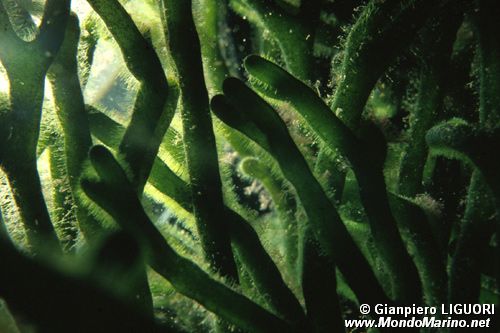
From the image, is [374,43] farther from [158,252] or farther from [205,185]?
[158,252]

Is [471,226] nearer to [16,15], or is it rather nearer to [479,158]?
[479,158]

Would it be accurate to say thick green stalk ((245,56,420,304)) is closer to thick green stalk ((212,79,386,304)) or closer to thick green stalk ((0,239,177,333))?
thick green stalk ((212,79,386,304))

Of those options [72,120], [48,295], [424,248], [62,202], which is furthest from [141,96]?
[424,248]

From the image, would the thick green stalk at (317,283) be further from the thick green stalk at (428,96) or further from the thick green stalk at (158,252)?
the thick green stalk at (428,96)

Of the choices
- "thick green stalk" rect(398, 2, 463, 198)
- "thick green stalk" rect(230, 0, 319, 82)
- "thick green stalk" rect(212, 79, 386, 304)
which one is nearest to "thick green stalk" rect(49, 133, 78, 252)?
"thick green stalk" rect(212, 79, 386, 304)

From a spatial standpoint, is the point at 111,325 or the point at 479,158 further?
the point at 479,158

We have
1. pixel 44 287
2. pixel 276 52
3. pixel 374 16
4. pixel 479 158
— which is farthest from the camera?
pixel 276 52

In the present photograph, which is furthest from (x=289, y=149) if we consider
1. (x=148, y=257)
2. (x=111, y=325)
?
(x=111, y=325)
